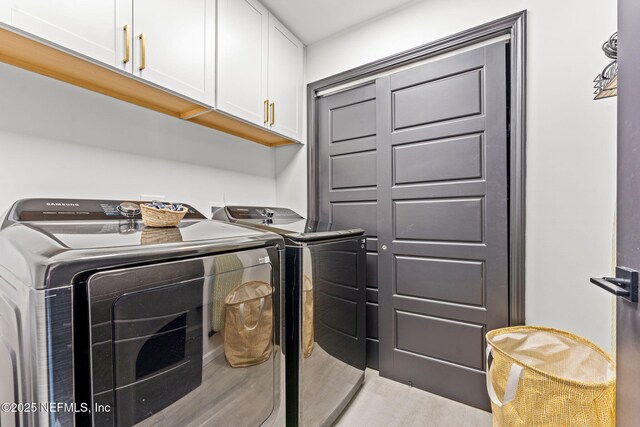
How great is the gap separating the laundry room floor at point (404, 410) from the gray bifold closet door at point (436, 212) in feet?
0.23

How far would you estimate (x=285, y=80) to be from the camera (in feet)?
7.28

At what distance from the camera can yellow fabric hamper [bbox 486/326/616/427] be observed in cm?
104

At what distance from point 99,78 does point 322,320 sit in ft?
5.35

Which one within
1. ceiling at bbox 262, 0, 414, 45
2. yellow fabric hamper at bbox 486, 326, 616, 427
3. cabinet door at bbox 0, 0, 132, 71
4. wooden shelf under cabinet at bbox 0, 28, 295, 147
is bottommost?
yellow fabric hamper at bbox 486, 326, 616, 427

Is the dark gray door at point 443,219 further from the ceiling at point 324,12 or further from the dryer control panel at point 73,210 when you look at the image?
the dryer control panel at point 73,210

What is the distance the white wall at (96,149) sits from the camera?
48.0 inches

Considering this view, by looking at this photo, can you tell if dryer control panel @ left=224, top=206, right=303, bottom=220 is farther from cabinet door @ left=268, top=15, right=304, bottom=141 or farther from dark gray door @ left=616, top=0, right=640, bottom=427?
dark gray door @ left=616, top=0, right=640, bottom=427

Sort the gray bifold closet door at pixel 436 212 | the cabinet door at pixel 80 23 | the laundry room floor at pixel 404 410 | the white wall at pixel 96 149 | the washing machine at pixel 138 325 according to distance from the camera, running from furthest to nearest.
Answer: the gray bifold closet door at pixel 436 212, the laundry room floor at pixel 404 410, the white wall at pixel 96 149, the cabinet door at pixel 80 23, the washing machine at pixel 138 325

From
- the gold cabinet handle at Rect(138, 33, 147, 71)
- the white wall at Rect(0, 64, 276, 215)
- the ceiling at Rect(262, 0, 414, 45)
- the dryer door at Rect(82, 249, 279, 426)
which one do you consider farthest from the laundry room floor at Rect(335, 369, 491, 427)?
the ceiling at Rect(262, 0, 414, 45)

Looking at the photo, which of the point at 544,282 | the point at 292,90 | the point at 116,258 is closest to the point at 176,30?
the point at 292,90

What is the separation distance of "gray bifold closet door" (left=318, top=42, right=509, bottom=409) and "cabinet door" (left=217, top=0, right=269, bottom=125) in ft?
2.56

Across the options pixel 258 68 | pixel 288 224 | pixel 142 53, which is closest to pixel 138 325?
pixel 288 224

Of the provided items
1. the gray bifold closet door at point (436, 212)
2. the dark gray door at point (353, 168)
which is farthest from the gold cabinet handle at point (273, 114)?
the gray bifold closet door at point (436, 212)

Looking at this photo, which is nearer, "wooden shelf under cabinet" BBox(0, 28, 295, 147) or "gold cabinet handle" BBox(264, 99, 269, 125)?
"wooden shelf under cabinet" BBox(0, 28, 295, 147)
